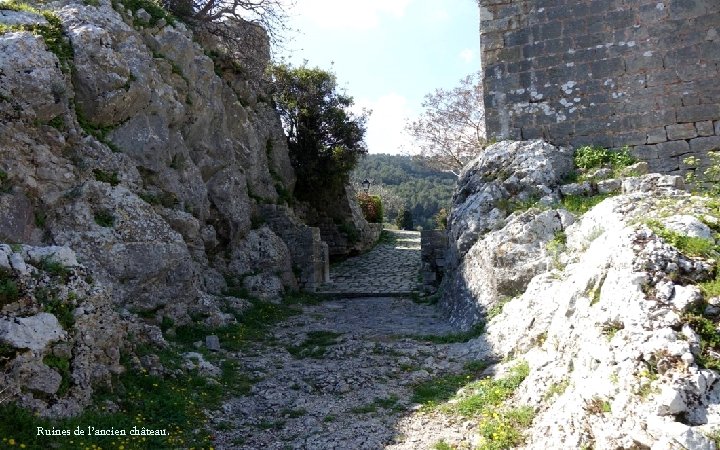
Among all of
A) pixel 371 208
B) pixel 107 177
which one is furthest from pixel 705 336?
pixel 371 208

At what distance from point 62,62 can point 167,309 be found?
412cm

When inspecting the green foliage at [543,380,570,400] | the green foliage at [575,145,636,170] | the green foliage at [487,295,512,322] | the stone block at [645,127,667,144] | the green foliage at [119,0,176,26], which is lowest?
the green foliage at [543,380,570,400]

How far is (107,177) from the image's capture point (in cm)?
911

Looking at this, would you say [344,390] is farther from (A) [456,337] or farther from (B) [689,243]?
(B) [689,243]

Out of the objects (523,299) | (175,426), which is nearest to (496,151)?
Result: (523,299)

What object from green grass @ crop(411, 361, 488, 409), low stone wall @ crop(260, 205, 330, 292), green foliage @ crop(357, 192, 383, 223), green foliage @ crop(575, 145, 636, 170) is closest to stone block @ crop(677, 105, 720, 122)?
green foliage @ crop(575, 145, 636, 170)

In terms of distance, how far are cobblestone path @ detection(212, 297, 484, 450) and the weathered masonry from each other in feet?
13.9

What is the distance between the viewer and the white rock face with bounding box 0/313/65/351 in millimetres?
4824

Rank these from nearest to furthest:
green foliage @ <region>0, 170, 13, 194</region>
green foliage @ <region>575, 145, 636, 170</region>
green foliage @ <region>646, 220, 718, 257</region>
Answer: green foliage @ <region>646, 220, 718, 257</region> < green foliage @ <region>0, 170, 13, 194</region> < green foliage @ <region>575, 145, 636, 170</region>

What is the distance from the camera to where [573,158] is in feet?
33.8

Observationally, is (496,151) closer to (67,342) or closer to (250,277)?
(250,277)

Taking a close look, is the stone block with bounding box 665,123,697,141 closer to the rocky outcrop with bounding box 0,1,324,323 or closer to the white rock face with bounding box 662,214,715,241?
the white rock face with bounding box 662,214,715,241

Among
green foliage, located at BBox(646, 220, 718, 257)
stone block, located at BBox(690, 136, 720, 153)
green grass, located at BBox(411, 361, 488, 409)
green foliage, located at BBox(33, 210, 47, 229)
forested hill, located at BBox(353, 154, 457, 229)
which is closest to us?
green foliage, located at BBox(646, 220, 718, 257)

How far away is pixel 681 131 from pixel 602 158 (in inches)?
A: 51.8
